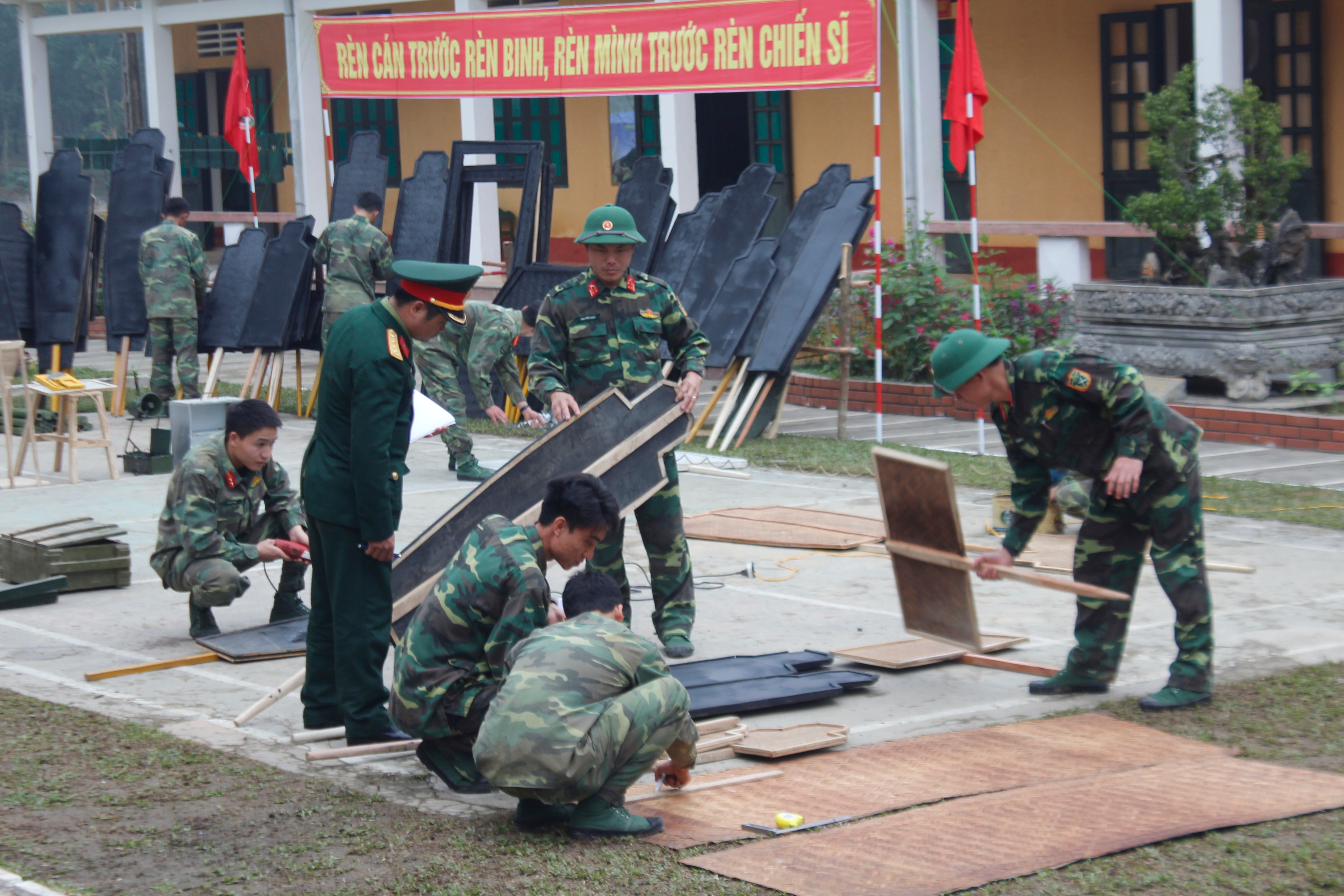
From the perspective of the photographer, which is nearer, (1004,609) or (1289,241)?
(1004,609)

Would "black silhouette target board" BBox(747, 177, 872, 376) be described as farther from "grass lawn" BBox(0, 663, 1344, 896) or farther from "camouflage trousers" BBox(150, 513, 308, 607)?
"grass lawn" BBox(0, 663, 1344, 896)

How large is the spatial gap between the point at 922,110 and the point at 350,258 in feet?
19.3

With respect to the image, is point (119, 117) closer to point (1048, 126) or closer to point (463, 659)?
point (1048, 126)

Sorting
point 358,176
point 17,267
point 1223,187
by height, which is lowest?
point 17,267

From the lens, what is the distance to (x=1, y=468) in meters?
12.7

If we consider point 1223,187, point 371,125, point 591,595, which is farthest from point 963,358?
point 371,125

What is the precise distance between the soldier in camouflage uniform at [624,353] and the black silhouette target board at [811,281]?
5225 millimetres

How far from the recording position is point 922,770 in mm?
5305

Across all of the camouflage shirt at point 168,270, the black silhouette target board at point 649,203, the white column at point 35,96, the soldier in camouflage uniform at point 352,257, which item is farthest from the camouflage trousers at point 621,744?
the white column at point 35,96

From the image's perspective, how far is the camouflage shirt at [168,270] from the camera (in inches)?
597

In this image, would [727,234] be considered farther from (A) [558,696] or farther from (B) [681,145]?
(A) [558,696]

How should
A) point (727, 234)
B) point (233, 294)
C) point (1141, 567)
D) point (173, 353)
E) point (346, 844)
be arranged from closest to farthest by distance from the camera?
point (346, 844) < point (1141, 567) < point (727, 234) < point (173, 353) < point (233, 294)

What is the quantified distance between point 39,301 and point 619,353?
35.4 feet

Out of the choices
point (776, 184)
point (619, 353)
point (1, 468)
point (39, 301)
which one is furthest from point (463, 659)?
point (776, 184)
